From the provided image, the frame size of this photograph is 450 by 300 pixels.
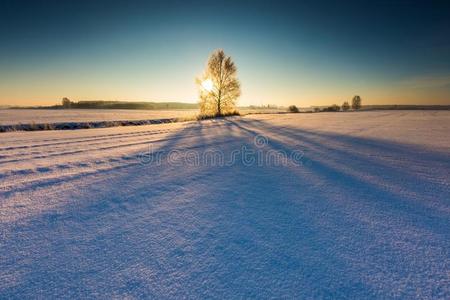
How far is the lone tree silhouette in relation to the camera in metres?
29.3

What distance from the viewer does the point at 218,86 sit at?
29.7 meters

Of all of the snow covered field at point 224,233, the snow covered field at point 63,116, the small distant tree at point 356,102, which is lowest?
the snow covered field at point 224,233

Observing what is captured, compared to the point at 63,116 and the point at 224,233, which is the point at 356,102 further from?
the point at 224,233

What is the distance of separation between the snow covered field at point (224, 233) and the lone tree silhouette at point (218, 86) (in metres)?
26.8

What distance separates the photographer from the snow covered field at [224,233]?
133cm

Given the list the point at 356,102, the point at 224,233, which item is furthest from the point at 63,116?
the point at 356,102

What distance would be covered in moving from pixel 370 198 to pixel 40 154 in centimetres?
683

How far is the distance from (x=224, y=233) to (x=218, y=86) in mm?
29505

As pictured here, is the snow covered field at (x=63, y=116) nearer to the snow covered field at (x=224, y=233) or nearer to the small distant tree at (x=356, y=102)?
the snow covered field at (x=224, y=233)

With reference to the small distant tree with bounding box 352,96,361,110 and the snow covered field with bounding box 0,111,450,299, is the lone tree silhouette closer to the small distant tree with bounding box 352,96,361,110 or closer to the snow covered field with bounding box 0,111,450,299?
the snow covered field with bounding box 0,111,450,299

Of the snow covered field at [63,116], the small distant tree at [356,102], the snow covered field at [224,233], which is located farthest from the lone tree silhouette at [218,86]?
the small distant tree at [356,102]

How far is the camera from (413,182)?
3.24 meters

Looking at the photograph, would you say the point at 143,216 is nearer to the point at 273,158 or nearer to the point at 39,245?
the point at 39,245

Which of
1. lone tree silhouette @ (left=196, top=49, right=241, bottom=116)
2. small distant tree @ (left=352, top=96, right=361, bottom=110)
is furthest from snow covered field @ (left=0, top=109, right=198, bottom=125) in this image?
small distant tree @ (left=352, top=96, right=361, bottom=110)
